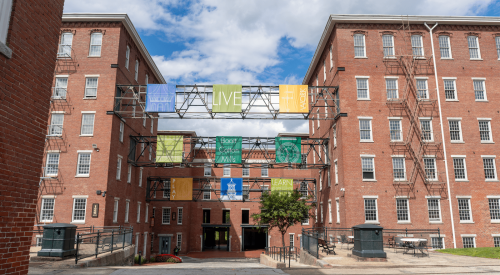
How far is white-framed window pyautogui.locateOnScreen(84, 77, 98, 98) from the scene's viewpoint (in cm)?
2886

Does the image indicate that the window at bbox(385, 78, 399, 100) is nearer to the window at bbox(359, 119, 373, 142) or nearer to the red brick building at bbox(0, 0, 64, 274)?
the window at bbox(359, 119, 373, 142)

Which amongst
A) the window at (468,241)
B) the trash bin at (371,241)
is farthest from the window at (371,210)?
the trash bin at (371,241)

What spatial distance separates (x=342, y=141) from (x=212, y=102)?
35.6 ft

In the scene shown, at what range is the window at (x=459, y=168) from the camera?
27367mm

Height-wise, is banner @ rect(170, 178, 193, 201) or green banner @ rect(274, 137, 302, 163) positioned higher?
green banner @ rect(274, 137, 302, 163)

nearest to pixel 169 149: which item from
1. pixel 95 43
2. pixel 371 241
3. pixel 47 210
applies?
pixel 47 210

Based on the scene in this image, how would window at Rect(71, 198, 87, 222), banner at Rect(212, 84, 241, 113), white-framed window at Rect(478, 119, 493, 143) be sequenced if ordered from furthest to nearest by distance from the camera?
white-framed window at Rect(478, 119, 493, 143), banner at Rect(212, 84, 241, 113), window at Rect(71, 198, 87, 222)

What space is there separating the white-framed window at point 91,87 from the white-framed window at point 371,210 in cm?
2357

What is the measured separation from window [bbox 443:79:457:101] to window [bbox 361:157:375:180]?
8.52 m

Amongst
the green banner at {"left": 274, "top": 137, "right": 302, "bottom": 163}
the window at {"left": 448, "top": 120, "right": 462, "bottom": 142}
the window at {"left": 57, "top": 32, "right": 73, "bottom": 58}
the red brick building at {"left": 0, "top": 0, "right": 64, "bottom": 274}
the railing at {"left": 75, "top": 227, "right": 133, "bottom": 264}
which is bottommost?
the railing at {"left": 75, "top": 227, "right": 133, "bottom": 264}

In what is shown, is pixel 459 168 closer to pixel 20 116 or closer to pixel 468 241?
pixel 468 241

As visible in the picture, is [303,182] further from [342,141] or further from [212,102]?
[212,102]

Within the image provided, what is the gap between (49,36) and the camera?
699cm

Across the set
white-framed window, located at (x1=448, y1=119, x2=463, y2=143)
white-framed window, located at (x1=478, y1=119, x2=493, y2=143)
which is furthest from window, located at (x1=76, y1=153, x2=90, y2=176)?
white-framed window, located at (x1=478, y1=119, x2=493, y2=143)
